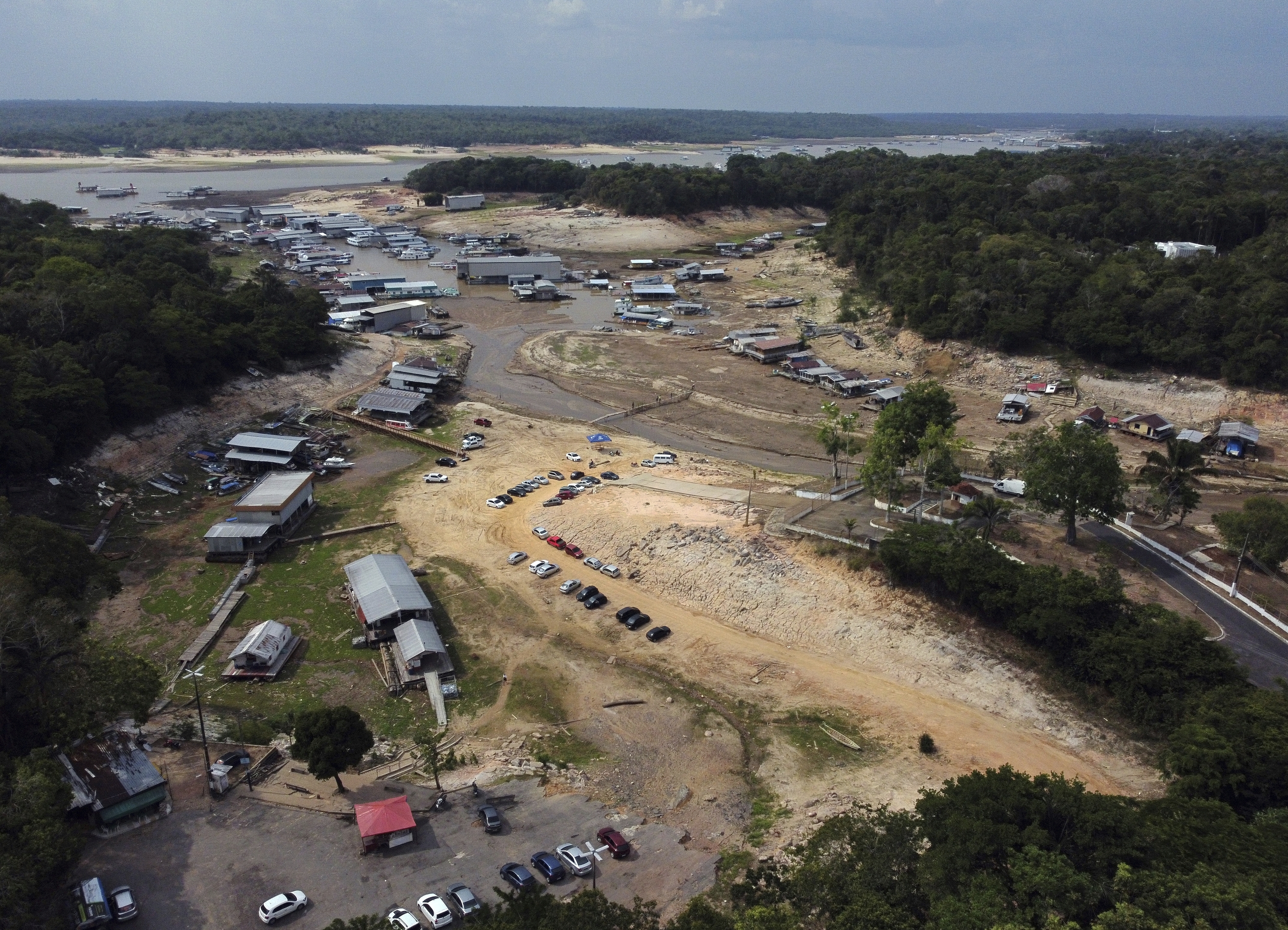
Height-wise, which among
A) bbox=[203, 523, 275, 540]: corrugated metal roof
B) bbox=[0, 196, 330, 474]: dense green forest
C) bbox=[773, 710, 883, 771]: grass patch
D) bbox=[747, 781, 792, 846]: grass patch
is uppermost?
bbox=[0, 196, 330, 474]: dense green forest

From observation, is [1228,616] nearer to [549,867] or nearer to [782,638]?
[782,638]

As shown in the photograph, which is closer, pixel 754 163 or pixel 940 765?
pixel 940 765

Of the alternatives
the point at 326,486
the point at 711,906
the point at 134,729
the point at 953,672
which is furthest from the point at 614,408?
the point at 711,906

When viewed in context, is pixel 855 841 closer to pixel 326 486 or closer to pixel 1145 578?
pixel 1145 578

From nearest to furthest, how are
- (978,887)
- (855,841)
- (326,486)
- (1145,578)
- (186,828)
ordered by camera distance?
(978,887) → (855,841) → (186,828) → (1145,578) → (326,486)

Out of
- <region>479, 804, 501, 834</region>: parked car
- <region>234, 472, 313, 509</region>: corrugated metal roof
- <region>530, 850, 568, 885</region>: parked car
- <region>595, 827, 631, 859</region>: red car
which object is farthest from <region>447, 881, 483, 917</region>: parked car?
<region>234, 472, 313, 509</region>: corrugated metal roof

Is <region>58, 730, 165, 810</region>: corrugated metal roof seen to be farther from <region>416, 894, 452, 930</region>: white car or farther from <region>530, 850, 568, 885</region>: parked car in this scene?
<region>530, 850, 568, 885</region>: parked car

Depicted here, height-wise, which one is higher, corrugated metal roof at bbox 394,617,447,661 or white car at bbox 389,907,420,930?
white car at bbox 389,907,420,930
